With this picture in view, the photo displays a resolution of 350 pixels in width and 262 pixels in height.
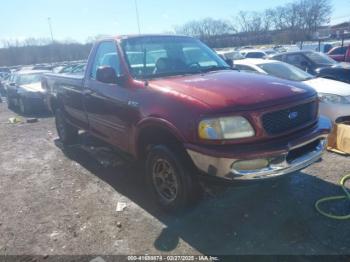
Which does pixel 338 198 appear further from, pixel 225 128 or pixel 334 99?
pixel 334 99

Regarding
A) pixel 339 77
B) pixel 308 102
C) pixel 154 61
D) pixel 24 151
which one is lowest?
pixel 24 151

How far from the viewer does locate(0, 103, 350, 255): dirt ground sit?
318 cm

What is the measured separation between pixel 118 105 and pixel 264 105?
186 cm

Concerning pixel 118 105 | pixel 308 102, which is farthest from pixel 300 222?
pixel 118 105

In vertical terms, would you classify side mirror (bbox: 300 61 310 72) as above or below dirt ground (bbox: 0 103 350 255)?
above

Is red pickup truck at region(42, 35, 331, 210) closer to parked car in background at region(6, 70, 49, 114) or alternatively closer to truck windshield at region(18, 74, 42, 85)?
parked car in background at region(6, 70, 49, 114)

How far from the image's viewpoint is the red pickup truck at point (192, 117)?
2.98 m

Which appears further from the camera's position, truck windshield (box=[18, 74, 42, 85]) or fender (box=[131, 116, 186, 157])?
truck windshield (box=[18, 74, 42, 85])

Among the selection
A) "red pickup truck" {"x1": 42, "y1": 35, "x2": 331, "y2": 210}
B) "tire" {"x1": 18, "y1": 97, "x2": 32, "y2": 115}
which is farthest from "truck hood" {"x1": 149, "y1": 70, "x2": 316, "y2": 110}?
"tire" {"x1": 18, "y1": 97, "x2": 32, "y2": 115}

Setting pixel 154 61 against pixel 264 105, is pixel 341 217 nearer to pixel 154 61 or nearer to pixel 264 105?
pixel 264 105

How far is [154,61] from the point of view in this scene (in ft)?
Result: 13.7

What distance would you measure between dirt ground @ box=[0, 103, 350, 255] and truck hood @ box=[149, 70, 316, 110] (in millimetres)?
1306

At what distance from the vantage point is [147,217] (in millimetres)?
3789

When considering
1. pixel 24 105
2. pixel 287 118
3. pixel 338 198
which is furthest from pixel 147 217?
pixel 24 105
